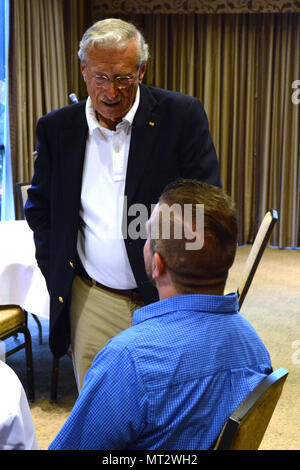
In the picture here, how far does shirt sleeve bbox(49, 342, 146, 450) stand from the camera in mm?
997

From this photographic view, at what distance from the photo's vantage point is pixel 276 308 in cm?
431

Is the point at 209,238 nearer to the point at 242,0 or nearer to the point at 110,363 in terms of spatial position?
the point at 110,363

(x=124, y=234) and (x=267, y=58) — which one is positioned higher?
(x=267, y=58)

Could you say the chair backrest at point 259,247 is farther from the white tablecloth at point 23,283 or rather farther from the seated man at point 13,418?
the seated man at point 13,418

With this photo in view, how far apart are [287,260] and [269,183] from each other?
2.97 ft

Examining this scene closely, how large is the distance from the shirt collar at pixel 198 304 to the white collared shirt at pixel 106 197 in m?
0.70

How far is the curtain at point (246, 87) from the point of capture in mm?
5895

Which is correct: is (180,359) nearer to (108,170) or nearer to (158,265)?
(158,265)

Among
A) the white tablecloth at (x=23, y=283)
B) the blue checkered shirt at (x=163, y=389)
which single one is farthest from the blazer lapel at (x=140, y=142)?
the white tablecloth at (x=23, y=283)

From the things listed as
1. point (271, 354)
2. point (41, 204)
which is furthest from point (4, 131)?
point (41, 204)

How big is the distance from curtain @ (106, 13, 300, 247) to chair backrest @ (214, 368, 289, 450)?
17.2 ft

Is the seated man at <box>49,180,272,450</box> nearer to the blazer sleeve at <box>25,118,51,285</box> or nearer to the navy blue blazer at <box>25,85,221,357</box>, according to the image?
the navy blue blazer at <box>25,85,221,357</box>
